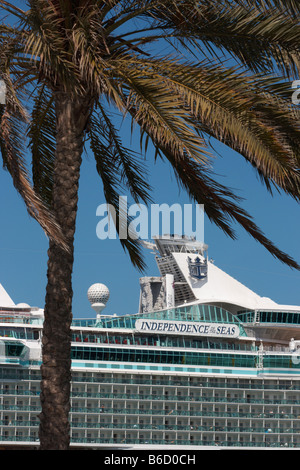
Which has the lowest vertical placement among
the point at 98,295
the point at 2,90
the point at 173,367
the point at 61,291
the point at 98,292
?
the point at 61,291

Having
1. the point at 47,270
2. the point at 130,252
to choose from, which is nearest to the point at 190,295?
the point at 130,252

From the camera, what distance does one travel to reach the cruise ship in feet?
177

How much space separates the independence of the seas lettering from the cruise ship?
0.21ft

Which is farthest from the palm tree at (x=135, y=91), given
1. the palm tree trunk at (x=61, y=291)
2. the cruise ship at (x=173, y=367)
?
the cruise ship at (x=173, y=367)

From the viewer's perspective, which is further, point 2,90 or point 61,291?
point 2,90

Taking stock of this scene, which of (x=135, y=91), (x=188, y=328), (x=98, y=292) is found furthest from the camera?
(x=188, y=328)

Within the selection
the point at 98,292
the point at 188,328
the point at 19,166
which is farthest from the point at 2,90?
the point at 188,328

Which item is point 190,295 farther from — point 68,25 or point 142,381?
point 68,25

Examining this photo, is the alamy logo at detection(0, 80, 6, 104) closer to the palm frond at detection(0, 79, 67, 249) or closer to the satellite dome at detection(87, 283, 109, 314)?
the palm frond at detection(0, 79, 67, 249)

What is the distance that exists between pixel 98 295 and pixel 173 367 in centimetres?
668

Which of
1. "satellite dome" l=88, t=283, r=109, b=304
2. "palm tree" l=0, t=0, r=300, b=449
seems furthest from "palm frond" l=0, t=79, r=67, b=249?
"satellite dome" l=88, t=283, r=109, b=304

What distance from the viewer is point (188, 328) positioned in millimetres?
57594

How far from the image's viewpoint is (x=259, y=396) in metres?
59.4

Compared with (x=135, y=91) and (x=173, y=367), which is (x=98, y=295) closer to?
(x=173, y=367)
